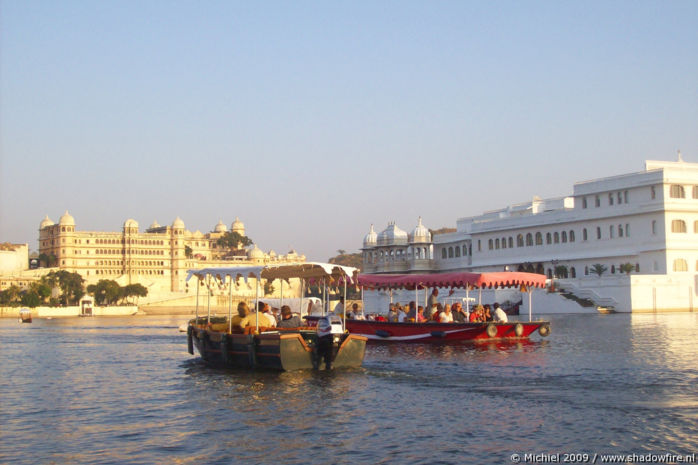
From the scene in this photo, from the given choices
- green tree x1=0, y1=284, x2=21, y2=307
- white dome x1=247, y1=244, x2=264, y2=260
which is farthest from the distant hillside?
green tree x1=0, y1=284, x2=21, y2=307

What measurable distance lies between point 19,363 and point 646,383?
60.9ft

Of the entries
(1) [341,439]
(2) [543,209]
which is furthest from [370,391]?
(2) [543,209]

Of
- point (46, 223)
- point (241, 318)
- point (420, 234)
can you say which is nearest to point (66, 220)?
point (46, 223)

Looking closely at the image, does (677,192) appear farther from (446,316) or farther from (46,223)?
(46,223)

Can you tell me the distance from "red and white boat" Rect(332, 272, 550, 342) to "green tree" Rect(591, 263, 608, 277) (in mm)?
30747

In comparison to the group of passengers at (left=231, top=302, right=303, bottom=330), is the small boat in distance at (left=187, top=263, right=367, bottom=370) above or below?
below

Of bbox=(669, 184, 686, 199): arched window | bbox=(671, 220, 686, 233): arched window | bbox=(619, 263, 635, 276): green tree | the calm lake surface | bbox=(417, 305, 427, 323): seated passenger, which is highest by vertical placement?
bbox=(669, 184, 686, 199): arched window

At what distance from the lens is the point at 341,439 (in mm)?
12672

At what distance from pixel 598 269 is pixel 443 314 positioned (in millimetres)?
34633

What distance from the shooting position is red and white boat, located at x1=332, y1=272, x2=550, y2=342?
1117 inches

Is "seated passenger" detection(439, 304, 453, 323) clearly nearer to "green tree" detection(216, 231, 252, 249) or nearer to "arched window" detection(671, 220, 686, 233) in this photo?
"arched window" detection(671, 220, 686, 233)

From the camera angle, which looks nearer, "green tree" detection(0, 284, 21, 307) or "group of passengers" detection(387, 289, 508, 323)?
"group of passengers" detection(387, 289, 508, 323)

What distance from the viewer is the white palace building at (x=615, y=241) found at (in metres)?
55.0

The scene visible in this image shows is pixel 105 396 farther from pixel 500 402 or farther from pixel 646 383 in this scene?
pixel 646 383
